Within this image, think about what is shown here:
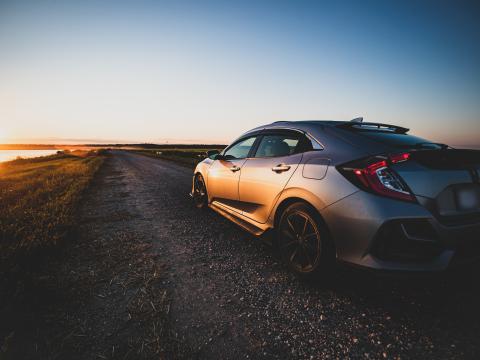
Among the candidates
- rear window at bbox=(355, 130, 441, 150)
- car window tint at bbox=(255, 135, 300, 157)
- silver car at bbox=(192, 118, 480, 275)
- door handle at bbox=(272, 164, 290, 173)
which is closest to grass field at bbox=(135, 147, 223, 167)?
car window tint at bbox=(255, 135, 300, 157)

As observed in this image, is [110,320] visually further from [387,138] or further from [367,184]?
[387,138]

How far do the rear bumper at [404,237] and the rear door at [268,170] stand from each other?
0.89 metres

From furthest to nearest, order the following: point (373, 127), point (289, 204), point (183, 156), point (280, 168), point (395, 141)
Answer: point (183, 156)
point (373, 127)
point (280, 168)
point (289, 204)
point (395, 141)

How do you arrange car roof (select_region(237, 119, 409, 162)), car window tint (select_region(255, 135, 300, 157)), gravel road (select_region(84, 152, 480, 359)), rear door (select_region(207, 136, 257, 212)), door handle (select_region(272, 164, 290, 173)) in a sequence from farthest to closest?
rear door (select_region(207, 136, 257, 212))
car window tint (select_region(255, 135, 300, 157))
door handle (select_region(272, 164, 290, 173))
car roof (select_region(237, 119, 409, 162))
gravel road (select_region(84, 152, 480, 359))

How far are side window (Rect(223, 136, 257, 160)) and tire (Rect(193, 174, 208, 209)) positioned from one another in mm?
972

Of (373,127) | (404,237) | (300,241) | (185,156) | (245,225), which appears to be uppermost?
(373,127)

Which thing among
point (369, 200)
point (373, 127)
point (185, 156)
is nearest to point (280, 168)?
point (369, 200)

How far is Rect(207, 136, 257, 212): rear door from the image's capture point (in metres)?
3.66

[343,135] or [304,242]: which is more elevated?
[343,135]

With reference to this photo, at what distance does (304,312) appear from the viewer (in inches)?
81.5

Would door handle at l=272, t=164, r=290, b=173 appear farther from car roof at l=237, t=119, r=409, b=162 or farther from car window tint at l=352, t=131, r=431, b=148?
car window tint at l=352, t=131, r=431, b=148

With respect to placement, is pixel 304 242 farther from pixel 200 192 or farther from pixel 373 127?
pixel 200 192

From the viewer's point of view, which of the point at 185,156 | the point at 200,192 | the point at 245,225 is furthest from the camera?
the point at 185,156

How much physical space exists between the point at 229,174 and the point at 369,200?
7.64 ft
